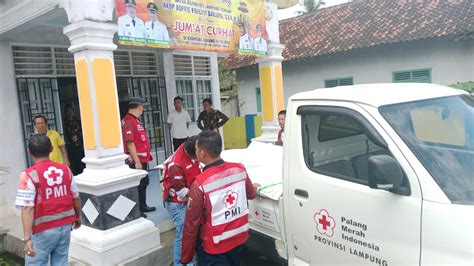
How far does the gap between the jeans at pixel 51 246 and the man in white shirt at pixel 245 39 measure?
412 cm

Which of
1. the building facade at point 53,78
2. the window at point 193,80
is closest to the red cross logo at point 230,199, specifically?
the building facade at point 53,78

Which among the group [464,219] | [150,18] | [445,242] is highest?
[150,18]

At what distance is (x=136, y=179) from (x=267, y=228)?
1744 mm

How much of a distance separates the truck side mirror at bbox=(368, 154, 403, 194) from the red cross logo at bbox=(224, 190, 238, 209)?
1007 mm

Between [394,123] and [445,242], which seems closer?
[445,242]

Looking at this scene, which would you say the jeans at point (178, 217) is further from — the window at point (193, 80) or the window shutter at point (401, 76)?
the window shutter at point (401, 76)

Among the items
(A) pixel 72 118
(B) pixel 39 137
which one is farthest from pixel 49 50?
(B) pixel 39 137

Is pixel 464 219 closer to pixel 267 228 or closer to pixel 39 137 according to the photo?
pixel 267 228

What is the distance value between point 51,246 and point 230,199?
1.69 m

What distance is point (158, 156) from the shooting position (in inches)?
326

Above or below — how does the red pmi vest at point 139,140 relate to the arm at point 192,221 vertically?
above

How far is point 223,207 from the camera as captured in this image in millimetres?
2738

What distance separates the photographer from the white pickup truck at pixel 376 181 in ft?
7.11

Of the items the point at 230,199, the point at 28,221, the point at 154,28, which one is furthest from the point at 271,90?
the point at 28,221
